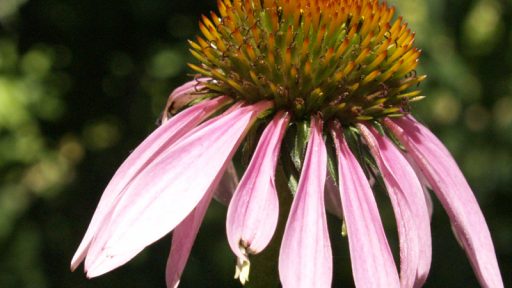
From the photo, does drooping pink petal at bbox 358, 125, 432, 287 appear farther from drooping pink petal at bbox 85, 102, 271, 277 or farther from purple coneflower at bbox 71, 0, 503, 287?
drooping pink petal at bbox 85, 102, 271, 277

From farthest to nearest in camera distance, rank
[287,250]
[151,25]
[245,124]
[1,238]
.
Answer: [151,25] → [1,238] → [245,124] → [287,250]

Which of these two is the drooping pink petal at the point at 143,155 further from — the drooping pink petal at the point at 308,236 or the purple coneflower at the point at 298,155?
the drooping pink petal at the point at 308,236

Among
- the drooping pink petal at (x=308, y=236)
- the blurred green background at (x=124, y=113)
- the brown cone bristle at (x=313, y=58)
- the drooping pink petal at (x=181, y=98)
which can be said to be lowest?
the blurred green background at (x=124, y=113)

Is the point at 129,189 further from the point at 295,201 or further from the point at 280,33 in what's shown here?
the point at 280,33

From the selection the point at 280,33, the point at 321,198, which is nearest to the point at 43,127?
the point at 280,33

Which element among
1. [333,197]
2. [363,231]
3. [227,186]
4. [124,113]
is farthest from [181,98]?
[124,113]

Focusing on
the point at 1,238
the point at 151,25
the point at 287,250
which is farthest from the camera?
the point at 151,25

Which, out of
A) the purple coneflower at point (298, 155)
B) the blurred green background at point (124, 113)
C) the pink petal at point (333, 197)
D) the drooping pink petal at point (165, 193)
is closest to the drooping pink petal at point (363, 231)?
the purple coneflower at point (298, 155)
